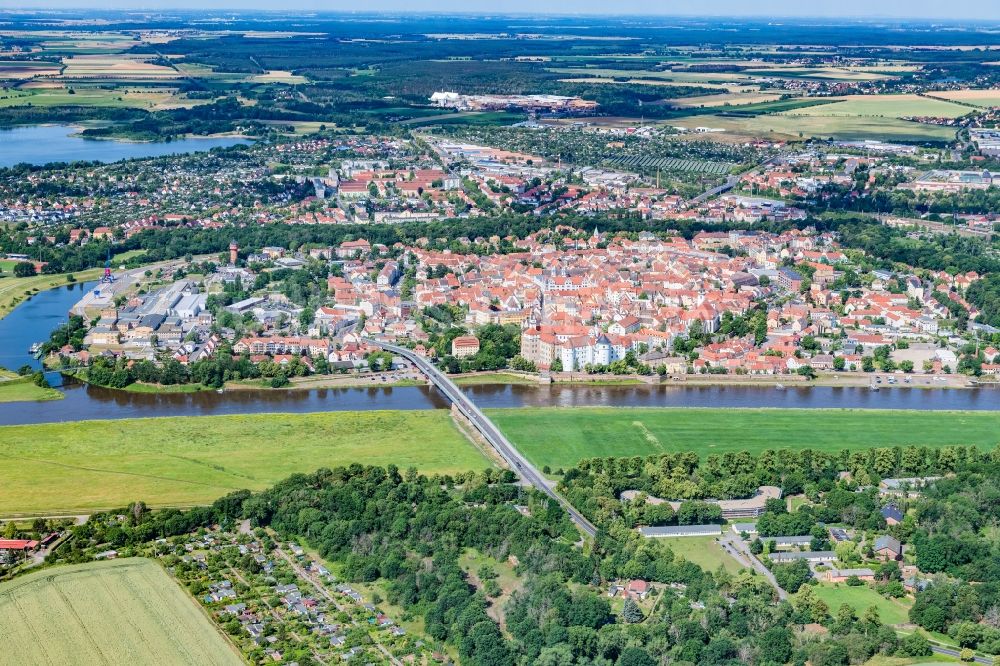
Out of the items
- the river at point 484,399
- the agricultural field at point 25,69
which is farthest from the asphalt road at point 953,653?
the agricultural field at point 25,69

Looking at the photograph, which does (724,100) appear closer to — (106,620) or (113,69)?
(113,69)

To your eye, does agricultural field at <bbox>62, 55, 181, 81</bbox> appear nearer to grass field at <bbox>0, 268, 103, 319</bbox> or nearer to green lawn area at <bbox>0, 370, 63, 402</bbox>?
grass field at <bbox>0, 268, 103, 319</bbox>

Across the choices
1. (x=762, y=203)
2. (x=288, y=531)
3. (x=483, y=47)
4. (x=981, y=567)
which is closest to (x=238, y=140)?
(x=762, y=203)

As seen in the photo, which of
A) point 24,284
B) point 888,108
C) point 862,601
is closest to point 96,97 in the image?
point 888,108

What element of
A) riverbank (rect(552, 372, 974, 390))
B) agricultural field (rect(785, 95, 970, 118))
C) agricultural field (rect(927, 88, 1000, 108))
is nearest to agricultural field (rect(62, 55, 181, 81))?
agricultural field (rect(785, 95, 970, 118))

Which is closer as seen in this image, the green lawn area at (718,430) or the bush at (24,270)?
the green lawn area at (718,430)

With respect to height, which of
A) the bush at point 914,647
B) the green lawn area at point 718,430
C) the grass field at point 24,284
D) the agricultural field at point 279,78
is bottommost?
the grass field at point 24,284

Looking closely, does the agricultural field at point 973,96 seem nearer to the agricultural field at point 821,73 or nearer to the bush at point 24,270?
the agricultural field at point 821,73
